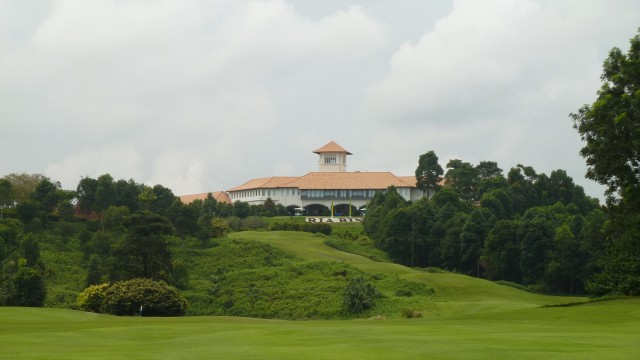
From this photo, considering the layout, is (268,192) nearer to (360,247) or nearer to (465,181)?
(465,181)

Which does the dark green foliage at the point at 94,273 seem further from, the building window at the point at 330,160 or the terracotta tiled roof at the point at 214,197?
the building window at the point at 330,160

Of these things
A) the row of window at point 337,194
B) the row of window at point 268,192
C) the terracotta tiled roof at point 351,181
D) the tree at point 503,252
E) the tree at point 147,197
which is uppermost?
the terracotta tiled roof at point 351,181

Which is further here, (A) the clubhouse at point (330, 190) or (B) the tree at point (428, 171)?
(A) the clubhouse at point (330, 190)

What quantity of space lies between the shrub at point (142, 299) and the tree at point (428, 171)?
3086 inches

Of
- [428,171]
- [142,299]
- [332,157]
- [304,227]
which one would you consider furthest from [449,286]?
[332,157]

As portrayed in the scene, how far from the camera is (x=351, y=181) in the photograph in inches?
5655

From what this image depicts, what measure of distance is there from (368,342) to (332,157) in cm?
14481

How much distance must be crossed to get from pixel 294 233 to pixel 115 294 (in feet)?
157

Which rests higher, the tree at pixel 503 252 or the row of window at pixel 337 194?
the row of window at pixel 337 194

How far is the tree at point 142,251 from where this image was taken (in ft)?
200

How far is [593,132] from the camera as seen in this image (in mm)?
40844

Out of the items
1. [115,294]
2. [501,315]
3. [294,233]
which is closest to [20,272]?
[115,294]

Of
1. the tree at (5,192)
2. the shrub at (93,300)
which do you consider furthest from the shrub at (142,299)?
the tree at (5,192)

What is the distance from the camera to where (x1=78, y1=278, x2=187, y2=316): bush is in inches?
2095
